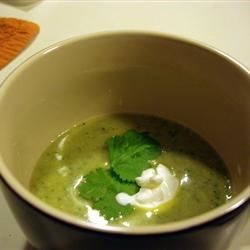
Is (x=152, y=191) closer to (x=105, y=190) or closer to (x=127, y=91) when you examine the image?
(x=105, y=190)

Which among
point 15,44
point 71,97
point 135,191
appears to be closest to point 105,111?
point 71,97

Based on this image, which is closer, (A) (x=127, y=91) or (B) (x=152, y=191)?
(B) (x=152, y=191)

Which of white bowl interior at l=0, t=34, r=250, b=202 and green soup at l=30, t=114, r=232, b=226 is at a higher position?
white bowl interior at l=0, t=34, r=250, b=202

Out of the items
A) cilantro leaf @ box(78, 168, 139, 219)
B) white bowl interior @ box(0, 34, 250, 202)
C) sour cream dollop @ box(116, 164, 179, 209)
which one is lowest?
cilantro leaf @ box(78, 168, 139, 219)

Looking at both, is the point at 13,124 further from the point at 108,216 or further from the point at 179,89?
the point at 179,89

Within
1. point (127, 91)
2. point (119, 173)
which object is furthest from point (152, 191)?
point (127, 91)
